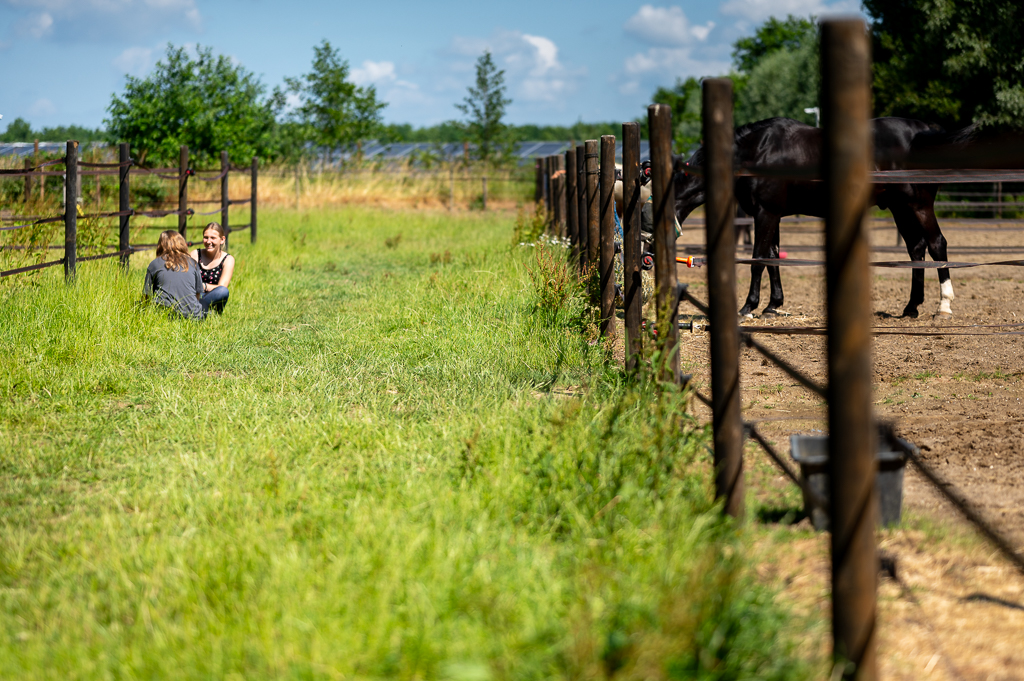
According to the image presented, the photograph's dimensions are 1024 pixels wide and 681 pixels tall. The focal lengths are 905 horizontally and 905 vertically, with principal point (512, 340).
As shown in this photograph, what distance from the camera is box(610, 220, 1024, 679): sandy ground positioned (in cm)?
247

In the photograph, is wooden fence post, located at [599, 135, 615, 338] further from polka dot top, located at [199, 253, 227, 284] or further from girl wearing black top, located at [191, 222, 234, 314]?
polka dot top, located at [199, 253, 227, 284]

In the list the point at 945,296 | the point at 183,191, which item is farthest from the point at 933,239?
the point at 183,191

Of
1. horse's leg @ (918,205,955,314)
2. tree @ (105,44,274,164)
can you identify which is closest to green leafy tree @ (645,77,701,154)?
tree @ (105,44,274,164)

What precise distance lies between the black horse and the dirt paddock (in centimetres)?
38

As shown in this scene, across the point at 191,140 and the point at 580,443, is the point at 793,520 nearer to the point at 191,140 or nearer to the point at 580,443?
the point at 580,443

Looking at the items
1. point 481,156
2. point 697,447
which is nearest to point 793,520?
point 697,447

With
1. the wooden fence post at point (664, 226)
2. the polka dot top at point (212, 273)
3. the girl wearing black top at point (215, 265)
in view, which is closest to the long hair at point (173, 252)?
the girl wearing black top at point (215, 265)

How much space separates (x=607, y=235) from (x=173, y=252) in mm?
3681

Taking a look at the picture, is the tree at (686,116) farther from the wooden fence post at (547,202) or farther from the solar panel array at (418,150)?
the wooden fence post at (547,202)

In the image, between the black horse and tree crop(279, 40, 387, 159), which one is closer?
the black horse

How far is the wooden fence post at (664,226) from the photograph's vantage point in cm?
368

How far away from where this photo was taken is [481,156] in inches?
1248

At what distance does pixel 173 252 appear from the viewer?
7336 mm

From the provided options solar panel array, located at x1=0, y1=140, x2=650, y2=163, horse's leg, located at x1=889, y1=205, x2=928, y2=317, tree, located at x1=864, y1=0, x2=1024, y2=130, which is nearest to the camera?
horse's leg, located at x1=889, y1=205, x2=928, y2=317
